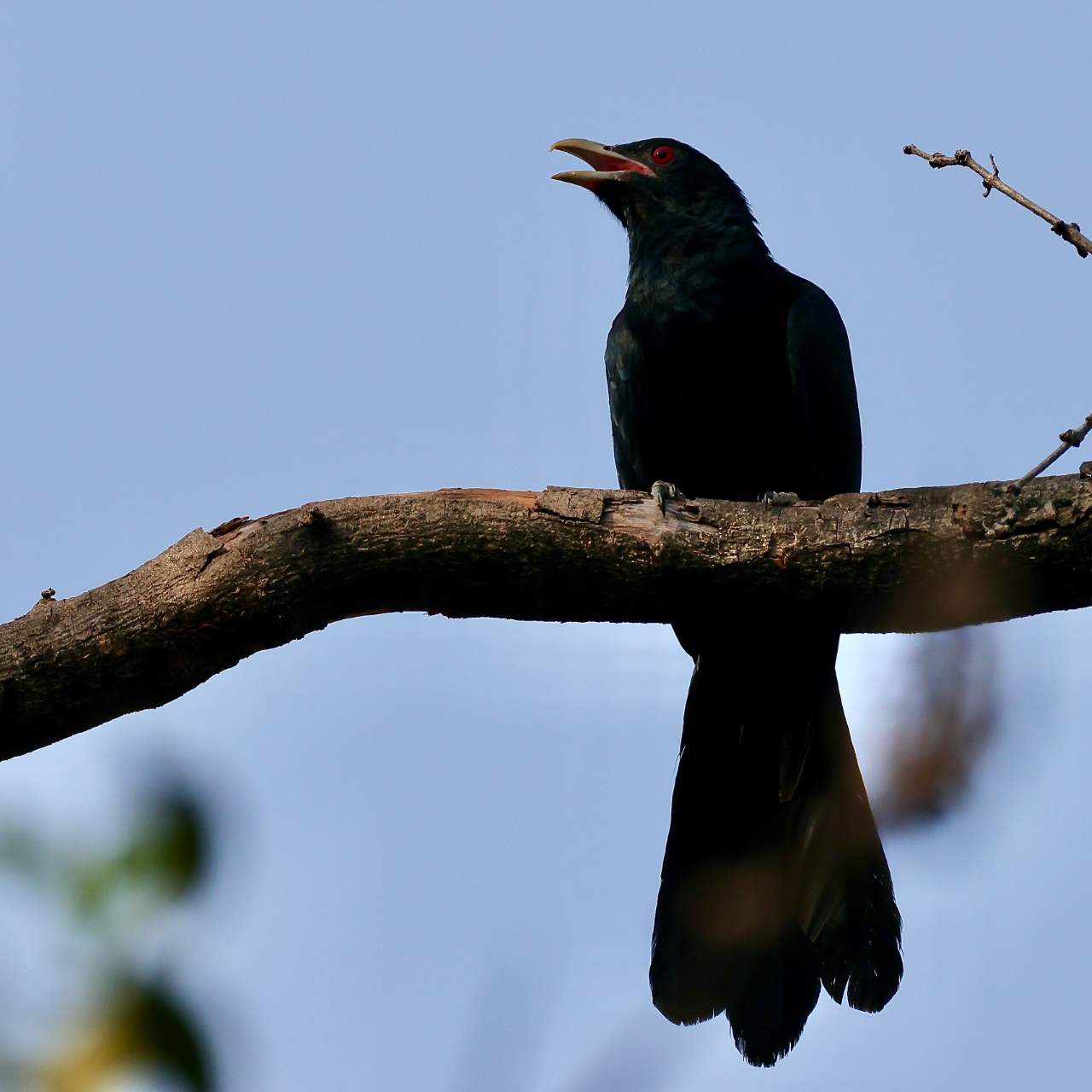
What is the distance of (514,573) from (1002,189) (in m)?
1.70

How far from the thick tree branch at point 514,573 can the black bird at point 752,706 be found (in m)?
0.64

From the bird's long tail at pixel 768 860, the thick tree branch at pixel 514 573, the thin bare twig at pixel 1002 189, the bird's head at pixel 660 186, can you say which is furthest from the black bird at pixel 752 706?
the thin bare twig at pixel 1002 189

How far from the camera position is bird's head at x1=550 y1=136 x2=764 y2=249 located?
252 inches

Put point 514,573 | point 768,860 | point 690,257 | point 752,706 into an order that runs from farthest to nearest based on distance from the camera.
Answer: point 690,257 < point 752,706 < point 768,860 < point 514,573

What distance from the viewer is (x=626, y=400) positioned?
233 inches

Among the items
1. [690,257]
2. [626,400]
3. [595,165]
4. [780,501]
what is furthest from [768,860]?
[595,165]

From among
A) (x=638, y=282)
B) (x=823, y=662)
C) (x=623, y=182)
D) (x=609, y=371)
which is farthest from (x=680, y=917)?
(x=623, y=182)

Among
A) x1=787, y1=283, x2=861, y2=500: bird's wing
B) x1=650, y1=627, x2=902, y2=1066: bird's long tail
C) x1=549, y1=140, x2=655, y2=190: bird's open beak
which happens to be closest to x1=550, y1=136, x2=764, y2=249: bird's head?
x1=549, y1=140, x2=655, y2=190: bird's open beak

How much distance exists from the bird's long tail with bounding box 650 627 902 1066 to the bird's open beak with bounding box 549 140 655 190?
265cm

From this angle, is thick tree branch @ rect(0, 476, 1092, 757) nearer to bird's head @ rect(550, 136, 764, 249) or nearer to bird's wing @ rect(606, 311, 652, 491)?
bird's wing @ rect(606, 311, 652, 491)

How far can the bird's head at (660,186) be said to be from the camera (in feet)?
21.0

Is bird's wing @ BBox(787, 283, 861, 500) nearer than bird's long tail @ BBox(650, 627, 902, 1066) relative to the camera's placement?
No

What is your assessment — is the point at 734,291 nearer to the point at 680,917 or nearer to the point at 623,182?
the point at 623,182

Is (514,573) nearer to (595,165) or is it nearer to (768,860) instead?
(768,860)
